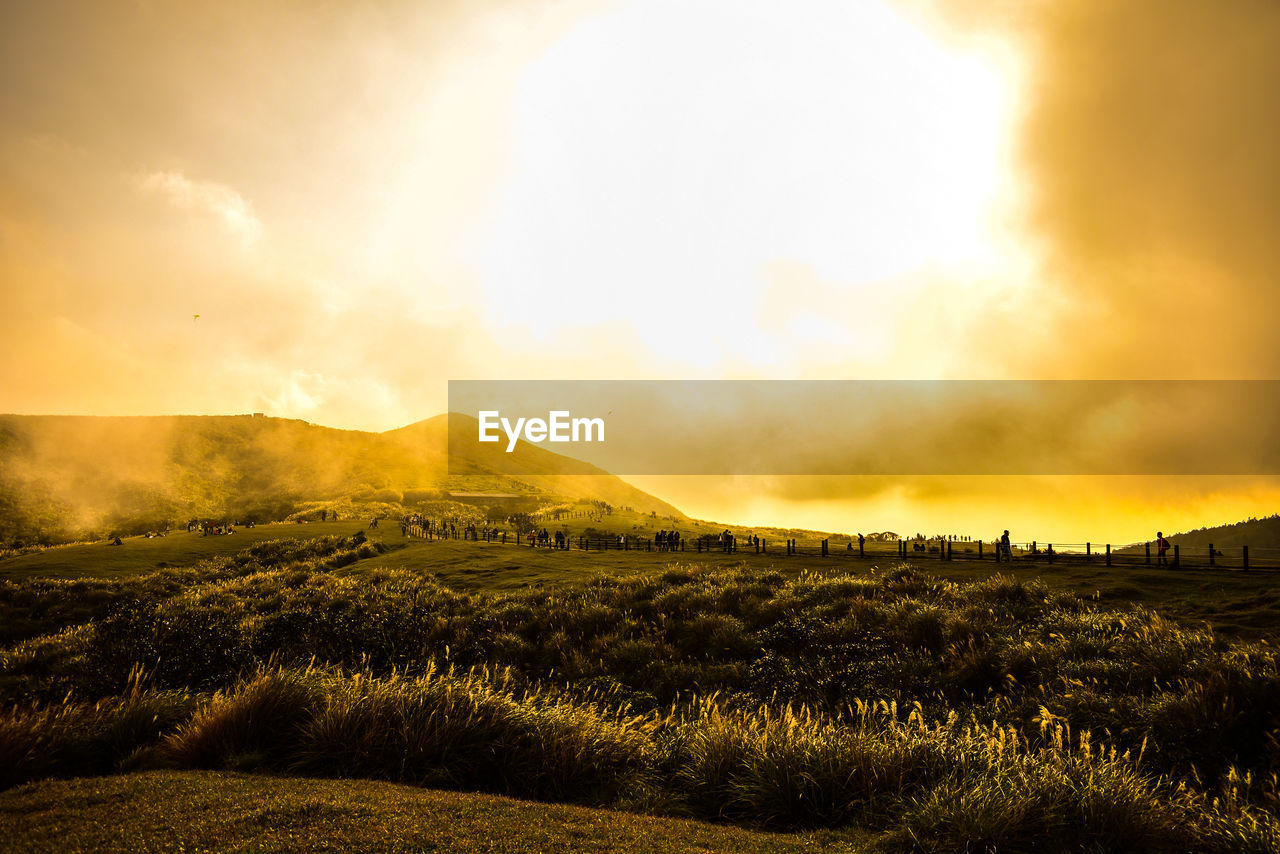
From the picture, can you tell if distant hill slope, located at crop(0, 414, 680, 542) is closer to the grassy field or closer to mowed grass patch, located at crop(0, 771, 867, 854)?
the grassy field

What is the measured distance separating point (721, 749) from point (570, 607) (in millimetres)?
18701

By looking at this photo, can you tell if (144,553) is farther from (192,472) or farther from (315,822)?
(192,472)

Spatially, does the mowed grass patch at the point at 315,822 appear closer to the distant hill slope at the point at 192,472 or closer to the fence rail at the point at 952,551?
the fence rail at the point at 952,551

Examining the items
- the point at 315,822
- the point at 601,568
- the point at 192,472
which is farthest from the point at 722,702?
the point at 192,472

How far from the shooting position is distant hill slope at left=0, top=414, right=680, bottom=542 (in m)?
103

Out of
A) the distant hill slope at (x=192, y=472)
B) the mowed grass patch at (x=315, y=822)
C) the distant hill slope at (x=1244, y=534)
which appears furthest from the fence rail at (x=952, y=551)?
the distant hill slope at (x=1244, y=534)

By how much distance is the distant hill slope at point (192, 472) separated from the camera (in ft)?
339

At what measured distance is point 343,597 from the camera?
31.3 m

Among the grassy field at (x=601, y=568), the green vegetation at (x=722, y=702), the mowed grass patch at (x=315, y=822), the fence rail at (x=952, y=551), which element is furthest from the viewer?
the fence rail at (x=952, y=551)

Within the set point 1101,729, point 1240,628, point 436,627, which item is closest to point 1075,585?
point 1240,628

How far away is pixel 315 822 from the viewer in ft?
20.7

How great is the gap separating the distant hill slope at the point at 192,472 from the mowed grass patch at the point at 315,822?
101 m

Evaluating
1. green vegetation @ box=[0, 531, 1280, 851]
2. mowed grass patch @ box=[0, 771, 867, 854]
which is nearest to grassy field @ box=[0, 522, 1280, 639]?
green vegetation @ box=[0, 531, 1280, 851]

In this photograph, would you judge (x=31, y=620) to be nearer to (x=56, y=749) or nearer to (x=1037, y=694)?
(x=56, y=749)
